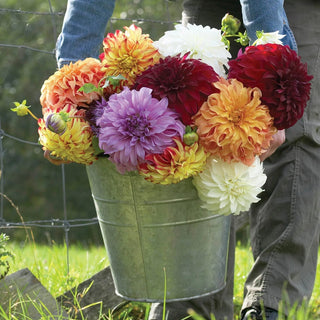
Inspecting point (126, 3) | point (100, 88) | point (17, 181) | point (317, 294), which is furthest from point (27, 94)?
point (100, 88)

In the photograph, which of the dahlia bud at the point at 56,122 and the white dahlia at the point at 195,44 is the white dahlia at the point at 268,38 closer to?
the white dahlia at the point at 195,44

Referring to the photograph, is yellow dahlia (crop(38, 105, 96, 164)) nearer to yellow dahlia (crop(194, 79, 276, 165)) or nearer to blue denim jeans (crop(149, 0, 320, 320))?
yellow dahlia (crop(194, 79, 276, 165))

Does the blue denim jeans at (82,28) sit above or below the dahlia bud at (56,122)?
above

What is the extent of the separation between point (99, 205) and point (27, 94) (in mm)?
9545

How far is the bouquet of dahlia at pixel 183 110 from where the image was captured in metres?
1.41

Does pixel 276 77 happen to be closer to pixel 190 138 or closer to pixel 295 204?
pixel 190 138

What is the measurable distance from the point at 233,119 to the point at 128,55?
318 millimetres

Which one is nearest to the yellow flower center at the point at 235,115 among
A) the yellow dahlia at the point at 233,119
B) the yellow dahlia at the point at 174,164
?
the yellow dahlia at the point at 233,119

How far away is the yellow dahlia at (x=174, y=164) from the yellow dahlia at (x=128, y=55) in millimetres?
231

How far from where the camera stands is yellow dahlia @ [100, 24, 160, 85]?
1.50m

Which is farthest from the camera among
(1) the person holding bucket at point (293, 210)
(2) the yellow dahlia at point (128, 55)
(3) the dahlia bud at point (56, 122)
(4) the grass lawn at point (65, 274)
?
(4) the grass lawn at point (65, 274)

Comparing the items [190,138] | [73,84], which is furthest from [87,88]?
[190,138]

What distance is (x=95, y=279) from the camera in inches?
90.3

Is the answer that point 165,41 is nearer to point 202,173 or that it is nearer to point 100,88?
point 100,88
